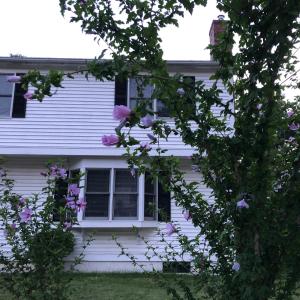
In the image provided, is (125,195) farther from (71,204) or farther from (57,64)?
(71,204)

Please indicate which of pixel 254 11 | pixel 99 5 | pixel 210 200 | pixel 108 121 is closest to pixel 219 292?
pixel 210 200

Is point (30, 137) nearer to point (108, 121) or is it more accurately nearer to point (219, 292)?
point (108, 121)

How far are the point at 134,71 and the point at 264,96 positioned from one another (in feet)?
2.17

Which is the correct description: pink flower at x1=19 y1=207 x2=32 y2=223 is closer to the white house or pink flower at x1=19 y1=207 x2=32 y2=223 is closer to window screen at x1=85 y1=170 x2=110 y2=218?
the white house

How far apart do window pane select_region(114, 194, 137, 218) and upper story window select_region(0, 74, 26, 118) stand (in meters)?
3.83

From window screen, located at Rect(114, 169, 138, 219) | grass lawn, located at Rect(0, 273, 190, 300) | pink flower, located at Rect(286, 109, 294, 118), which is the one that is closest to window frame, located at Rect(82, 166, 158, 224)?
window screen, located at Rect(114, 169, 138, 219)

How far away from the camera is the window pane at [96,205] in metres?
13.4

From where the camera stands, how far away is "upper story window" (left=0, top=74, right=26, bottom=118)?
14.0 m

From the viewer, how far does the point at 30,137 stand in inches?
542

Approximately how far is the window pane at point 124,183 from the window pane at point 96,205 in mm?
448

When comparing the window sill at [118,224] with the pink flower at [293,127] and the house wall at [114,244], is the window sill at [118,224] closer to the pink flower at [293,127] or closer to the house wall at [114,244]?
the house wall at [114,244]

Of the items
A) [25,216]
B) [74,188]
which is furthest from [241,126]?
[25,216]

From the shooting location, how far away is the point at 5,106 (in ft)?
46.2

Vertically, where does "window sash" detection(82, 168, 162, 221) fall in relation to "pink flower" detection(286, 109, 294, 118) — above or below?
above
